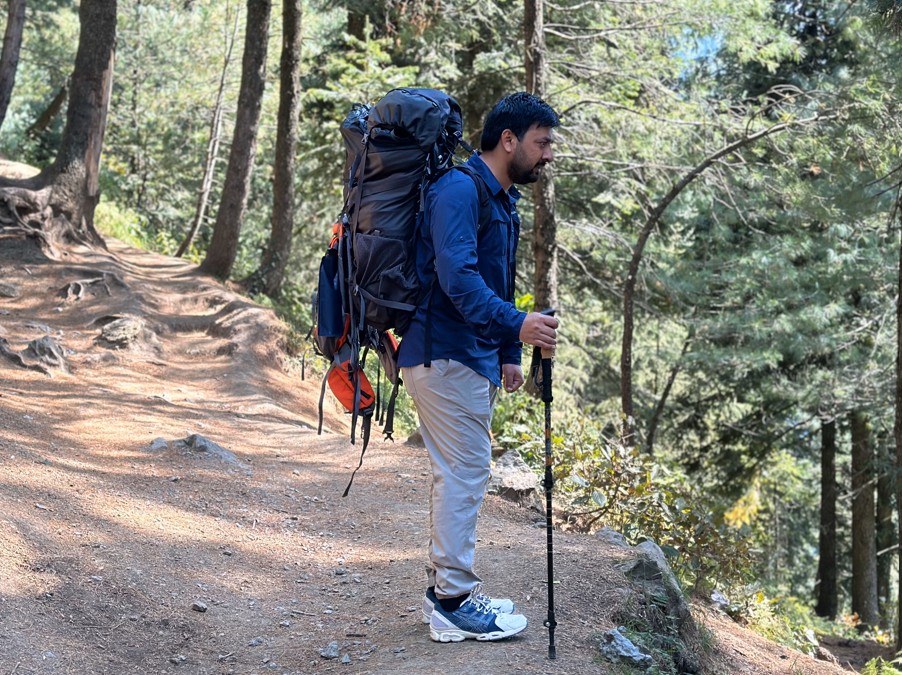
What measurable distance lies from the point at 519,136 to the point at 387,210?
2.08 feet

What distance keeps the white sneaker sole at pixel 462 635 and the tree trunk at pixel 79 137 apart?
1036 centimetres

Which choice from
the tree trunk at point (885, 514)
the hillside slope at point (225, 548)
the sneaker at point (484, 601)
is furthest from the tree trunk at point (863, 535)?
the sneaker at point (484, 601)

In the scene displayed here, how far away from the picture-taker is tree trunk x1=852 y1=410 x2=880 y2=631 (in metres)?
17.1

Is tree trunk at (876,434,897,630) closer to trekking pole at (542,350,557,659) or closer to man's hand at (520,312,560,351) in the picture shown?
trekking pole at (542,350,557,659)

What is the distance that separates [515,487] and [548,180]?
447 centimetres

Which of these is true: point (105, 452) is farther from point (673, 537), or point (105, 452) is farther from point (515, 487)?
point (673, 537)

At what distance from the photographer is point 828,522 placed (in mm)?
18734

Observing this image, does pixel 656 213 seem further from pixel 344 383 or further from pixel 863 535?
pixel 863 535

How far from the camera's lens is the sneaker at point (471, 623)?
410 centimetres

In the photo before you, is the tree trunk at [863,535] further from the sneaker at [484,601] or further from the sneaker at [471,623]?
the sneaker at [471,623]

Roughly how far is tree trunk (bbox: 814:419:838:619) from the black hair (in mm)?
16231

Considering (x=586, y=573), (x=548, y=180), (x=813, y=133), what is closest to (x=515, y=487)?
(x=586, y=573)

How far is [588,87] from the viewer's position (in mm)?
12992

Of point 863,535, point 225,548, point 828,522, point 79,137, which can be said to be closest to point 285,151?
point 79,137
